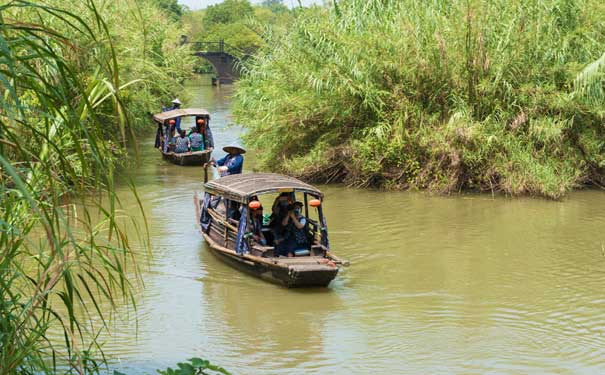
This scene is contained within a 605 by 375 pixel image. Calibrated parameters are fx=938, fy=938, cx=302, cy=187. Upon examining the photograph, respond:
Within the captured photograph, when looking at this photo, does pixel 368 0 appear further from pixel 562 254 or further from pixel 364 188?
pixel 562 254

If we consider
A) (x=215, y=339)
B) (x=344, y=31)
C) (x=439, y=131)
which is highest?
(x=344, y=31)

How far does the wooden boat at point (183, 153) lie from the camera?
2373 centimetres

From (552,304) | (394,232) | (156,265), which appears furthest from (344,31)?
(552,304)

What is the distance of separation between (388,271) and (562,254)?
119 inches

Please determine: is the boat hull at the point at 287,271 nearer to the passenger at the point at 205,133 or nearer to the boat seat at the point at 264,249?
the boat seat at the point at 264,249

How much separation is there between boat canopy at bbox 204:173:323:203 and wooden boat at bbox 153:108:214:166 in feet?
31.6

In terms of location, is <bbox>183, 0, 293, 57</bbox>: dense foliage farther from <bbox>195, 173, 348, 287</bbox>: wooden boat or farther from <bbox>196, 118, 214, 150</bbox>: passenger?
<bbox>195, 173, 348, 287</bbox>: wooden boat

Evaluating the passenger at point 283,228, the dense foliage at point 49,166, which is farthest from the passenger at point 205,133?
the dense foliage at point 49,166

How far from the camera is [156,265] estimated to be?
1400cm

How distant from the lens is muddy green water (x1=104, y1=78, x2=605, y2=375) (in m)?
10.1

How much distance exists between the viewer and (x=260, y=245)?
42.1 ft

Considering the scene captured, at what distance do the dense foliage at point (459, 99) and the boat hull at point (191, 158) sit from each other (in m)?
3.63

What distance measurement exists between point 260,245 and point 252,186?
2.73 ft

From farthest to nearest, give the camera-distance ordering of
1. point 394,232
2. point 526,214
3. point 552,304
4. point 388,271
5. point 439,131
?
1. point 439,131
2. point 526,214
3. point 394,232
4. point 388,271
5. point 552,304
